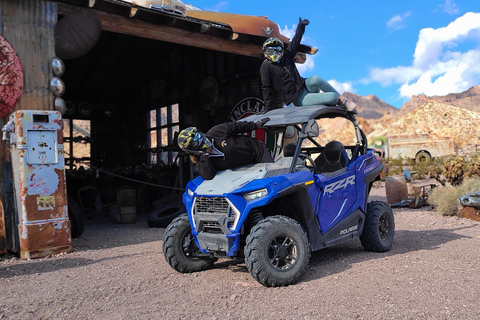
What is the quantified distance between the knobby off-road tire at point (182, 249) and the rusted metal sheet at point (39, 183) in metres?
2.18

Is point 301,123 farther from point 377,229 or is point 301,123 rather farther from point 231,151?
point 377,229

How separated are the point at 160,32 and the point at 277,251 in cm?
521

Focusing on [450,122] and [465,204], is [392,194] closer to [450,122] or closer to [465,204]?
[465,204]

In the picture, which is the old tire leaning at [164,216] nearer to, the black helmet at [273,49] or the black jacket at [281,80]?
the black jacket at [281,80]

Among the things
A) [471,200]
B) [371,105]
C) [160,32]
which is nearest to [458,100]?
[371,105]

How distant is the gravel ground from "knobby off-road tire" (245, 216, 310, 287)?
0.12m

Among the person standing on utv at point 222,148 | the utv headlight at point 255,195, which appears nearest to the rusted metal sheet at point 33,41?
the person standing on utv at point 222,148

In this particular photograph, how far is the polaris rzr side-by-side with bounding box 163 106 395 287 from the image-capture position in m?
4.44

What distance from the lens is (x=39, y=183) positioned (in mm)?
6355

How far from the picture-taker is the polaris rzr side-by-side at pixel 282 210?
444 cm

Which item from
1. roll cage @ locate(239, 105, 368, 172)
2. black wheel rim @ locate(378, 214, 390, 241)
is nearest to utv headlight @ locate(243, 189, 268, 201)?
roll cage @ locate(239, 105, 368, 172)

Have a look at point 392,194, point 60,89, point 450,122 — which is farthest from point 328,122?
point 60,89

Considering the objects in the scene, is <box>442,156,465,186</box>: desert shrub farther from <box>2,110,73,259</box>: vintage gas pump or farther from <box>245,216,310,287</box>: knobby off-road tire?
<box>2,110,73,259</box>: vintage gas pump

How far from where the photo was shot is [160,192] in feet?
41.2
